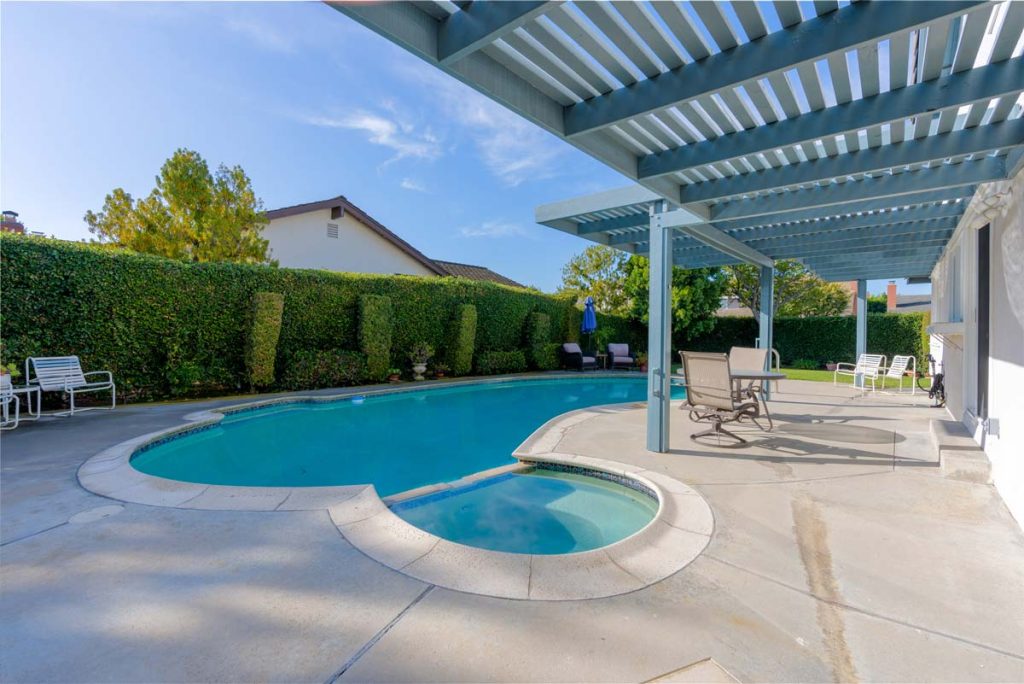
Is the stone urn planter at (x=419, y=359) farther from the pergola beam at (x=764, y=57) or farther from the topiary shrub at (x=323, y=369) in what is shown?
the pergola beam at (x=764, y=57)

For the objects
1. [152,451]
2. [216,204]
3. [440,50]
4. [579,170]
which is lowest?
[152,451]

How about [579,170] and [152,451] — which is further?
[579,170]

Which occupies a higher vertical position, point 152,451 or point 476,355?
point 476,355

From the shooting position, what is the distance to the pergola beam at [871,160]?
3.63m

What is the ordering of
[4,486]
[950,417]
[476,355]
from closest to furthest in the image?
[4,486] → [950,417] → [476,355]

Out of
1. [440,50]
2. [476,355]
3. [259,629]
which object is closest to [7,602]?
[259,629]

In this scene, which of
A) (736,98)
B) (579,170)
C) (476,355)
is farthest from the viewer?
(579,170)

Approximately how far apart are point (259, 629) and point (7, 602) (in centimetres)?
139

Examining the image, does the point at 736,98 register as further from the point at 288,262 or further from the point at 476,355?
the point at 288,262

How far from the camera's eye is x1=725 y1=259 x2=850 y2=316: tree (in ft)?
72.8

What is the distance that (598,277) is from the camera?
2402 centimetres

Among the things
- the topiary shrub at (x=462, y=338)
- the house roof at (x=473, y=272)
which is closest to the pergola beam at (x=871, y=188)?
the topiary shrub at (x=462, y=338)

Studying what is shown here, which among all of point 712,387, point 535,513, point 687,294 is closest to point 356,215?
point 687,294

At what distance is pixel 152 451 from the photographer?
19.2ft
